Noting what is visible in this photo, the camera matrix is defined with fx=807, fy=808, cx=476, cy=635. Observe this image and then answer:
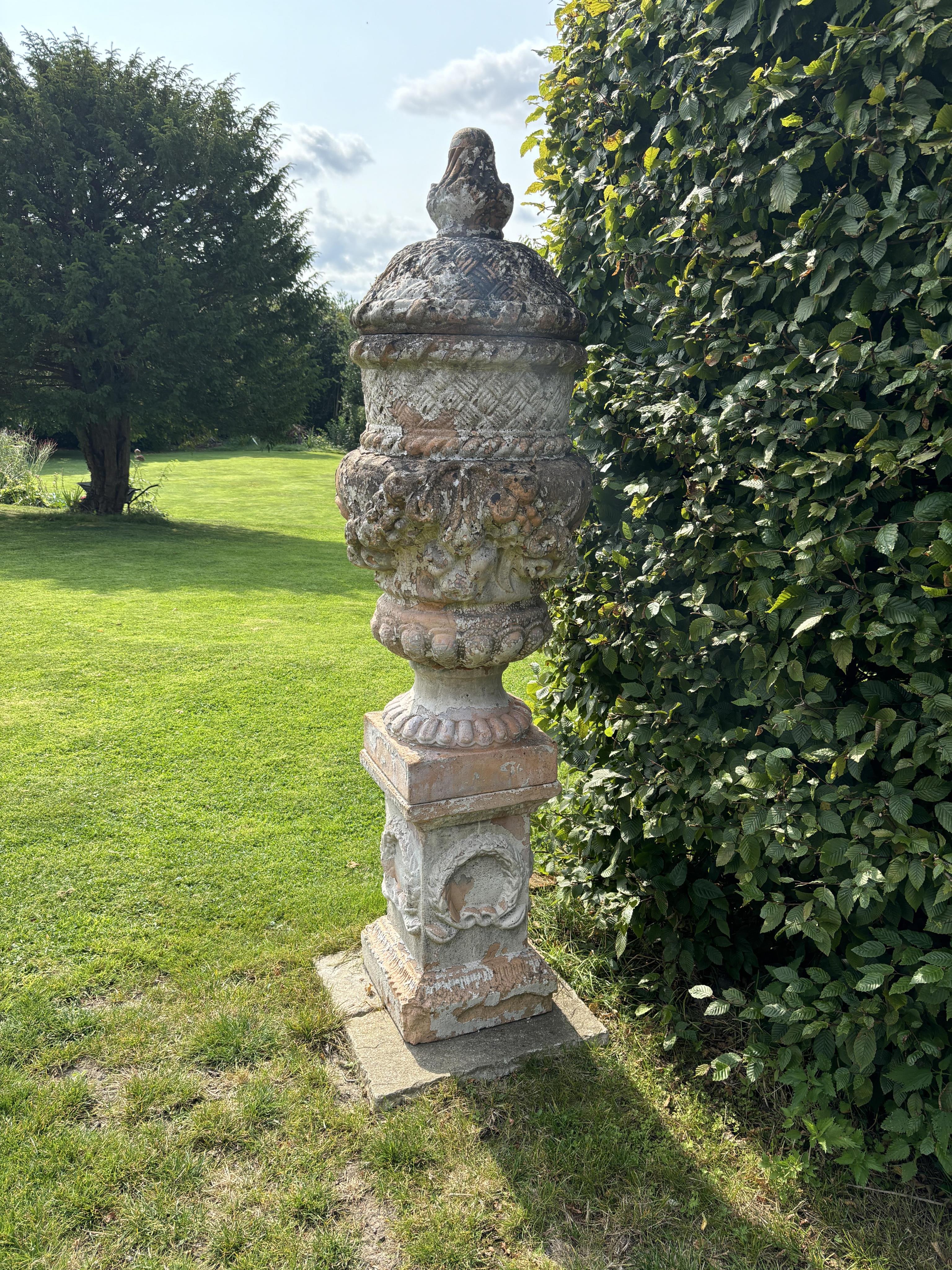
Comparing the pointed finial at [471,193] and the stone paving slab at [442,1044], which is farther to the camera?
the stone paving slab at [442,1044]

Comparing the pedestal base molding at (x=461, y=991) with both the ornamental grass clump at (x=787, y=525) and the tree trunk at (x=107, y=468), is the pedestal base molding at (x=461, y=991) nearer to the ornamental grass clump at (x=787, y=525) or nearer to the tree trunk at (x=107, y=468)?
the ornamental grass clump at (x=787, y=525)

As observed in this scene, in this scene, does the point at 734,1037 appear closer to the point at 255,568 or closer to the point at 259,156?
the point at 255,568

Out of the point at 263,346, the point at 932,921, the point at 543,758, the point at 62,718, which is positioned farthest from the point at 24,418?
the point at 932,921

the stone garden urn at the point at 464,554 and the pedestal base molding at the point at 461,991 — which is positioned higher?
the stone garden urn at the point at 464,554

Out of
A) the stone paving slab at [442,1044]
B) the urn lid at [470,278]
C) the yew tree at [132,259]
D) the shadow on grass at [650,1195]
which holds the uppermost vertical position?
the yew tree at [132,259]

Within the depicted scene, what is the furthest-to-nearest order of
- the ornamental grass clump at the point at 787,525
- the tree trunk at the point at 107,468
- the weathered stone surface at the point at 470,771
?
the tree trunk at the point at 107,468 < the weathered stone surface at the point at 470,771 < the ornamental grass clump at the point at 787,525

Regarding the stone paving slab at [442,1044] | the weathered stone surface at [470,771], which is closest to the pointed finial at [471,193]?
the weathered stone surface at [470,771]

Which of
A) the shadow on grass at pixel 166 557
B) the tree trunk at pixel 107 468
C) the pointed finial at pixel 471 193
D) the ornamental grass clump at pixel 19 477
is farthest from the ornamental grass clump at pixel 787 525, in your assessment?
the ornamental grass clump at pixel 19 477

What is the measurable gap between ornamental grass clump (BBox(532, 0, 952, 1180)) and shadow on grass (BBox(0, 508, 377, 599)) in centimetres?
690

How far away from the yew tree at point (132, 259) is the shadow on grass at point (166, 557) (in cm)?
177

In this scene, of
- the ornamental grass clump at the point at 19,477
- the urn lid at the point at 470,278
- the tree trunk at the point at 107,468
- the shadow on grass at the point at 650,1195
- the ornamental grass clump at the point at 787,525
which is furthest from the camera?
the ornamental grass clump at the point at 19,477

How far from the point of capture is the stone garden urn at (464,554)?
7.59 ft

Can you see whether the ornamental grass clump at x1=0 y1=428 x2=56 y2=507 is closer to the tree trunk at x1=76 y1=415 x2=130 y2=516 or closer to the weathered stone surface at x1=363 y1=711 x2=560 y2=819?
the tree trunk at x1=76 y1=415 x2=130 y2=516

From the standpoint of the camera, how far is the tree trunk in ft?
45.9
